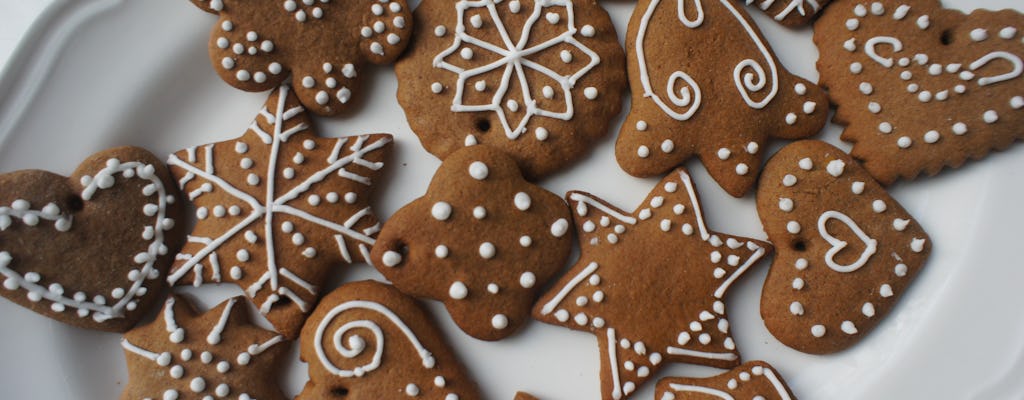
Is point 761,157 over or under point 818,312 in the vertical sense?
over

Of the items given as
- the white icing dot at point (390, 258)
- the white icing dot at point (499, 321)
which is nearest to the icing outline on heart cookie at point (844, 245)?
the white icing dot at point (499, 321)

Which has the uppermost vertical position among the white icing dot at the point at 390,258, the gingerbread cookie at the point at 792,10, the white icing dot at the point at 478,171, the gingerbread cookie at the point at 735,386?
the gingerbread cookie at the point at 792,10

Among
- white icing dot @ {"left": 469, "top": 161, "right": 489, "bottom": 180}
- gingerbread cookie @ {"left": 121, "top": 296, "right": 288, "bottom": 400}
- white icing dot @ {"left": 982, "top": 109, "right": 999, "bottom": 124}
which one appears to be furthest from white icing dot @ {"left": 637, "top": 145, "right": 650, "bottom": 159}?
gingerbread cookie @ {"left": 121, "top": 296, "right": 288, "bottom": 400}

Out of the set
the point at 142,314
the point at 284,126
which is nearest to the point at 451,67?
the point at 284,126

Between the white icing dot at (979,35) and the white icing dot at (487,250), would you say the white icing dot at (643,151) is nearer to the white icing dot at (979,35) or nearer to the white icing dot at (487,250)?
the white icing dot at (487,250)

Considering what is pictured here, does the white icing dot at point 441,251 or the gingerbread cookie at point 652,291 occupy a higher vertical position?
the white icing dot at point 441,251

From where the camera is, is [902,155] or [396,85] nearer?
[902,155]

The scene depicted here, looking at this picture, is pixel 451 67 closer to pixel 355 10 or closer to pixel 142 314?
pixel 355 10
